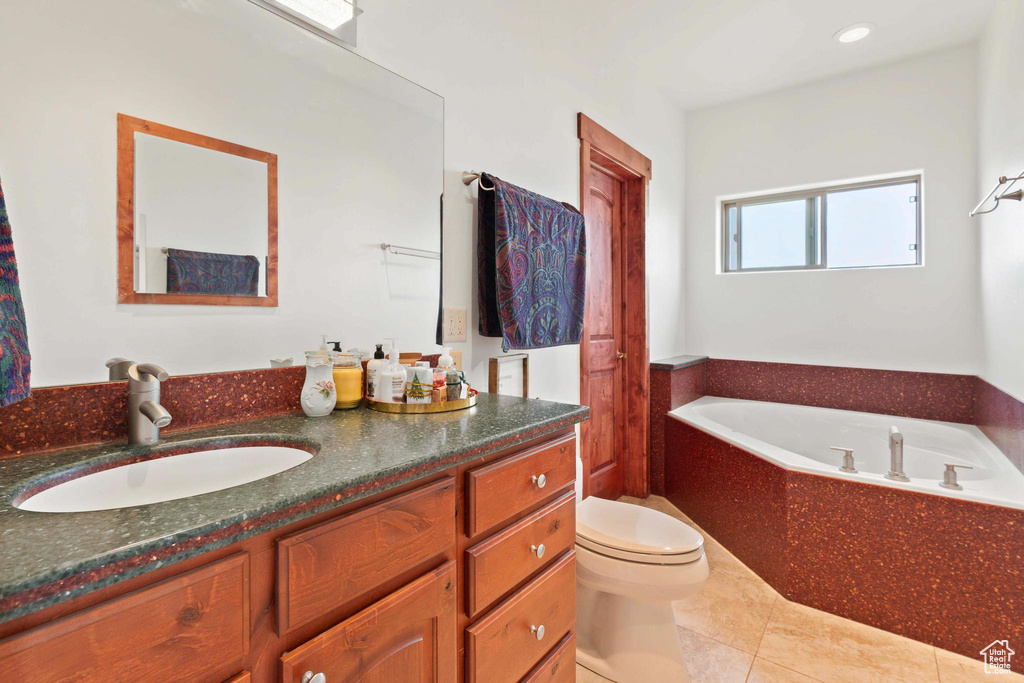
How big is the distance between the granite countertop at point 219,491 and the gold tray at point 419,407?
0.14 ft

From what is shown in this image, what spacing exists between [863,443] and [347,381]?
2683 millimetres

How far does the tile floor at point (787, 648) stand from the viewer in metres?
1.50

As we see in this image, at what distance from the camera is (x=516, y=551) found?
1.02 metres

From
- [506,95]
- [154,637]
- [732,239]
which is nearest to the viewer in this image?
[154,637]

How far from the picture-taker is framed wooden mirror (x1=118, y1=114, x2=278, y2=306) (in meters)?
0.92

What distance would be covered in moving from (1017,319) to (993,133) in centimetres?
92

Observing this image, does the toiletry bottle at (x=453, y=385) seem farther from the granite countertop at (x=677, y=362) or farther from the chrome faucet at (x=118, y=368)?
the granite countertop at (x=677, y=362)

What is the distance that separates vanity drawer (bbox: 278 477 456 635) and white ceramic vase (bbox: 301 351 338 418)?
1.40 ft

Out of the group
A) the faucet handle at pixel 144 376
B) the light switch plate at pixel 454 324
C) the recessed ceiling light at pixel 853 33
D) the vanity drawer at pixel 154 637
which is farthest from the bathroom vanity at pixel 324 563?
the recessed ceiling light at pixel 853 33

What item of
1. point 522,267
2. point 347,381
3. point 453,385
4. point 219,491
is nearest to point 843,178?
point 522,267

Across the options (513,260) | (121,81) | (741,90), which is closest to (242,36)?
(121,81)

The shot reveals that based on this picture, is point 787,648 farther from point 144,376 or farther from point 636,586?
point 144,376

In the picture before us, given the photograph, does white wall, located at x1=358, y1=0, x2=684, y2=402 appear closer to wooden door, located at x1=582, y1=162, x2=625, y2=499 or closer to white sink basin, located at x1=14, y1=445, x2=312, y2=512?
wooden door, located at x1=582, y1=162, x2=625, y2=499

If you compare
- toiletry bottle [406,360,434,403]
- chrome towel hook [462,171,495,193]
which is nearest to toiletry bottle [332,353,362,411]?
toiletry bottle [406,360,434,403]
